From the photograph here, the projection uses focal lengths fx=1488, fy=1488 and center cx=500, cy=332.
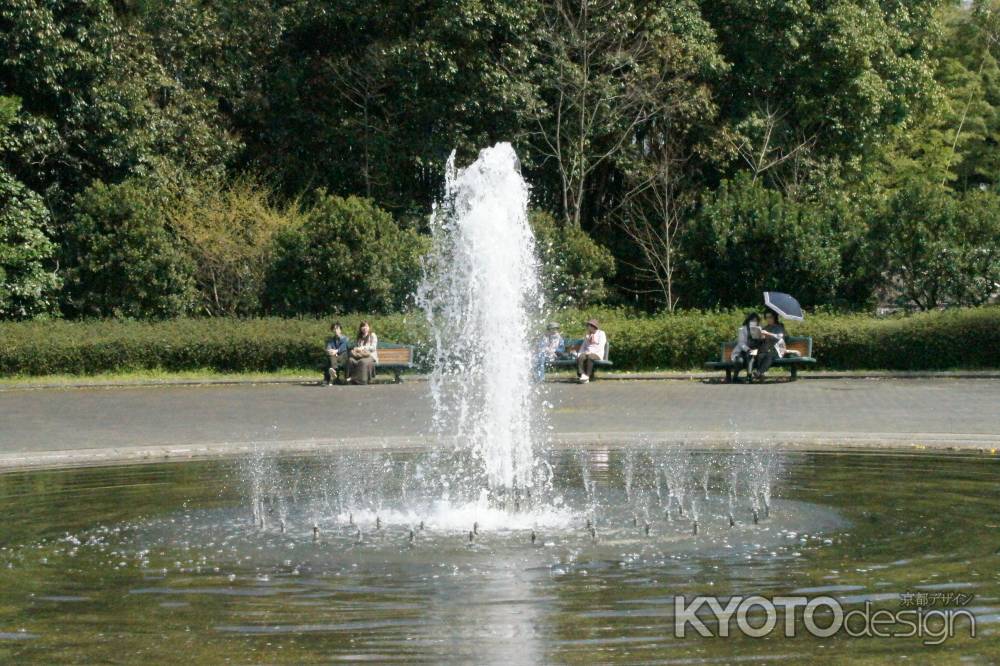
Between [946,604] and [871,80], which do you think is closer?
[946,604]

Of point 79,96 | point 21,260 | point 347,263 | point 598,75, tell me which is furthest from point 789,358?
point 79,96

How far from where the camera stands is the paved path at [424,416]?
49.8 ft

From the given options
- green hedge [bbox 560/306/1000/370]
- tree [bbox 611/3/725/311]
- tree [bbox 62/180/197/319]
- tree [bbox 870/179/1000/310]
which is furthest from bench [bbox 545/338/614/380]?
tree [bbox 62/180/197/319]

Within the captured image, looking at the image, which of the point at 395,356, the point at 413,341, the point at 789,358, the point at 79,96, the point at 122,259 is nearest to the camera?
the point at 789,358

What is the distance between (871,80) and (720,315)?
1390 cm

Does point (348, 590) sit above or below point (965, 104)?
below

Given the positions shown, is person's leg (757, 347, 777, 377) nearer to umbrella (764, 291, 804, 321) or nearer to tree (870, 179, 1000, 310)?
umbrella (764, 291, 804, 321)

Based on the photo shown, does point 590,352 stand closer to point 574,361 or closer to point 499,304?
point 574,361

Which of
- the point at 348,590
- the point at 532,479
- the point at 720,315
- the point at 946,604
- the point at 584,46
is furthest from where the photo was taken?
the point at 584,46

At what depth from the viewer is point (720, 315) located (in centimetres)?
2797

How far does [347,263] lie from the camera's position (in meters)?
32.0

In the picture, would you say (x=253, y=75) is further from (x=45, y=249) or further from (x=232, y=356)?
(x=232, y=356)

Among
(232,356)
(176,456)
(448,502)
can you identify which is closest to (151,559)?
(448,502)

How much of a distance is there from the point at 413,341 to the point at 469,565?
19.8m
